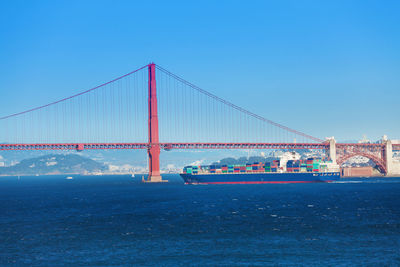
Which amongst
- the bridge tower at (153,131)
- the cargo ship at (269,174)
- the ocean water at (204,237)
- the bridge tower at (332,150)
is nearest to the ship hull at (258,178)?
the cargo ship at (269,174)

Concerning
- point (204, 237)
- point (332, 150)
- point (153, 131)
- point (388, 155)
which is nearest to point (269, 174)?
point (332, 150)

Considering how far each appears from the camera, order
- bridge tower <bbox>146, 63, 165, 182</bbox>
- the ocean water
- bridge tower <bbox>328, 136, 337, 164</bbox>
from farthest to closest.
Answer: bridge tower <bbox>328, 136, 337, 164</bbox>
bridge tower <bbox>146, 63, 165, 182</bbox>
the ocean water

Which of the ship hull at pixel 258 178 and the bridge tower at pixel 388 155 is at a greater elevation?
the bridge tower at pixel 388 155

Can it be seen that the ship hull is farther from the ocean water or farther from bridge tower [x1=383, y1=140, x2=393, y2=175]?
the ocean water

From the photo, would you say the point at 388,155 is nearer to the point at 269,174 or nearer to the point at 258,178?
the point at 269,174

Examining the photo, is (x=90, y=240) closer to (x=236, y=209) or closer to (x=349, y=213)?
(x=236, y=209)

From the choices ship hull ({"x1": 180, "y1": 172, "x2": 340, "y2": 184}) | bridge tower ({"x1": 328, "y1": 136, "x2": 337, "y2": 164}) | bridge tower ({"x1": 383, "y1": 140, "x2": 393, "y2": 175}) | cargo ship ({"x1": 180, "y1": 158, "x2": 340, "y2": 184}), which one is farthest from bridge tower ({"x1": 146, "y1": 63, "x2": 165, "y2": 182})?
bridge tower ({"x1": 383, "y1": 140, "x2": 393, "y2": 175})

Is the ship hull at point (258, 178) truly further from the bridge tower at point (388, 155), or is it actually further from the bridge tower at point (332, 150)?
the bridge tower at point (388, 155)

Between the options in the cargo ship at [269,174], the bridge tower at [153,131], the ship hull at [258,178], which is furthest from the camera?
the cargo ship at [269,174]
